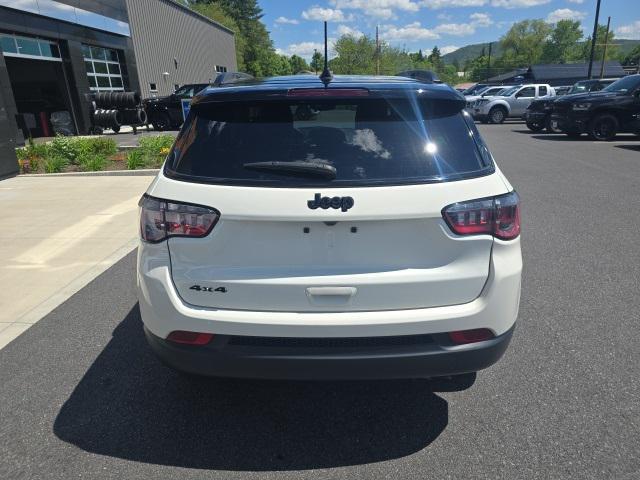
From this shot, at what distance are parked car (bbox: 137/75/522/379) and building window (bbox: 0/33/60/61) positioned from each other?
59.2ft

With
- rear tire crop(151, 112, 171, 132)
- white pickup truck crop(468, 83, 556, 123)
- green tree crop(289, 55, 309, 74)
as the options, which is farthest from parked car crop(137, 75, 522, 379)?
green tree crop(289, 55, 309, 74)

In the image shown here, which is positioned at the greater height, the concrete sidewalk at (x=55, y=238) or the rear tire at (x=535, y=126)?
the concrete sidewalk at (x=55, y=238)

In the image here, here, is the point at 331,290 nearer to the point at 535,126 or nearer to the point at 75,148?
the point at 75,148

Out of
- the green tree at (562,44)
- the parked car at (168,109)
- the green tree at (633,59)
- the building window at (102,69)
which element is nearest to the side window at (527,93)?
the parked car at (168,109)

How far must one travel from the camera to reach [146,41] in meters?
27.9

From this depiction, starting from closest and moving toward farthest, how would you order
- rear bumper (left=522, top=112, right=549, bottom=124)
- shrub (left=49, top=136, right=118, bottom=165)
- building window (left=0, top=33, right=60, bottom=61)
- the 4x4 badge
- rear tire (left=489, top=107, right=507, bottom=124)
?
the 4x4 badge < shrub (left=49, top=136, right=118, bottom=165) < building window (left=0, top=33, right=60, bottom=61) < rear bumper (left=522, top=112, right=549, bottom=124) < rear tire (left=489, top=107, right=507, bottom=124)

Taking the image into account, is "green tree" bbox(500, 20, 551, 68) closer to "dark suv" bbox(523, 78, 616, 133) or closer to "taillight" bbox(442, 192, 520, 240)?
"dark suv" bbox(523, 78, 616, 133)

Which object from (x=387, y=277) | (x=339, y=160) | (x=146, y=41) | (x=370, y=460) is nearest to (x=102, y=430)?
(x=370, y=460)

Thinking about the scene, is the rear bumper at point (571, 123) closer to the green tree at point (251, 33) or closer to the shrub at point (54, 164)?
the shrub at point (54, 164)

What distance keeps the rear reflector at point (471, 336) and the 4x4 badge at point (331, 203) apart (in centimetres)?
77

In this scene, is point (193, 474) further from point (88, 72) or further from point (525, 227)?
point (88, 72)

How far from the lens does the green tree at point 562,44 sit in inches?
4318

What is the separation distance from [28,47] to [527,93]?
77.6 ft

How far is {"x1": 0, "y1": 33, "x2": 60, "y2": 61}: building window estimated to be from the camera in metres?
16.4
